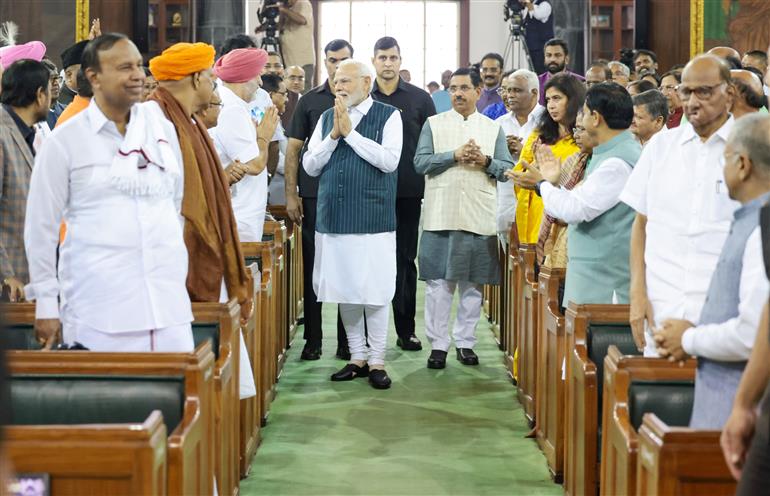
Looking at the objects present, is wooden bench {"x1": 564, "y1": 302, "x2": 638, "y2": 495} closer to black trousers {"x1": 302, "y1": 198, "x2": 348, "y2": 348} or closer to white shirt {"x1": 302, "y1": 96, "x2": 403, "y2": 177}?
white shirt {"x1": 302, "y1": 96, "x2": 403, "y2": 177}

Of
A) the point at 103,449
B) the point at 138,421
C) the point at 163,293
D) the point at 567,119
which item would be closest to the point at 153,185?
the point at 163,293

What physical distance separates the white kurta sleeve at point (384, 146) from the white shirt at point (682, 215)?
230 centimetres

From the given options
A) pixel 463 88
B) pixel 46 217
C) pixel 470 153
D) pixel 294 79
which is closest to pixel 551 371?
pixel 470 153

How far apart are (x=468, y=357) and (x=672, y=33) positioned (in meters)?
Answer: 5.70

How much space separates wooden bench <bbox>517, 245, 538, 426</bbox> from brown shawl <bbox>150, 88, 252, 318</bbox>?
163cm

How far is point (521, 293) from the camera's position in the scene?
6020 mm

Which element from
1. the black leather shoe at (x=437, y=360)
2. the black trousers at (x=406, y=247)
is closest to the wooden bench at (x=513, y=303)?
the black leather shoe at (x=437, y=360)

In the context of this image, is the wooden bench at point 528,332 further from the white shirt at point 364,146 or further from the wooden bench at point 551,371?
the white shirt at point 364,146

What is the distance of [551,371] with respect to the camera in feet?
15.7

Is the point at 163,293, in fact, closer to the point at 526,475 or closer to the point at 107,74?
the point at 107,74

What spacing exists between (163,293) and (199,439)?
0.56 metres

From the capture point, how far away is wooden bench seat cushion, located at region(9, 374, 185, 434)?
313 cm

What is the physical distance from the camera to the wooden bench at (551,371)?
462cm

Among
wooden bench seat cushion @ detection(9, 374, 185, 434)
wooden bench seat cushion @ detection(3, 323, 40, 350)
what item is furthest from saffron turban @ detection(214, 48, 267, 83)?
wooden bench seat cushion @ detection(9, 374, 185, 434)
